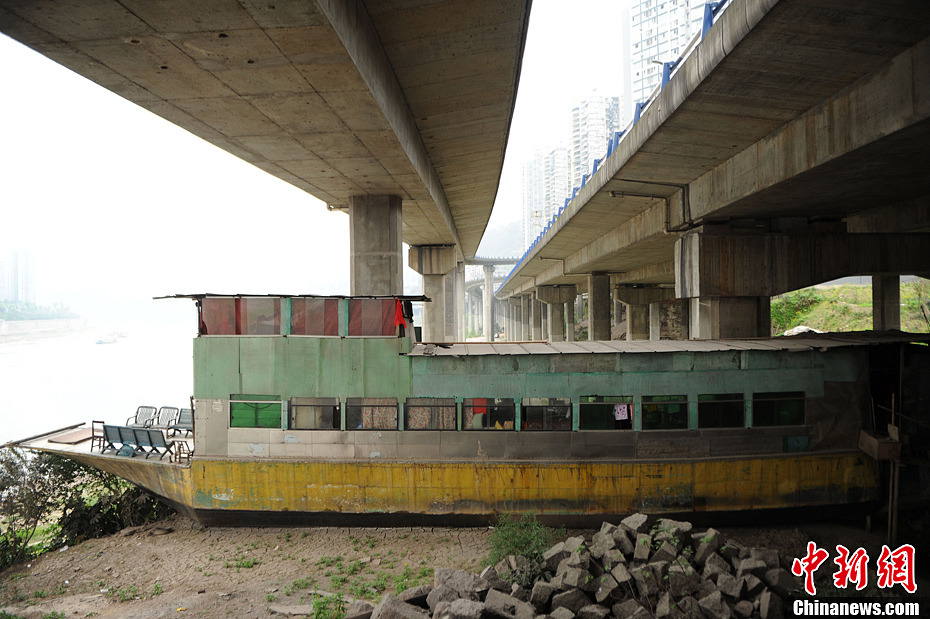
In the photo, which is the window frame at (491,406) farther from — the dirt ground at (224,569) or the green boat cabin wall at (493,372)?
the dirt ground at (224,569)

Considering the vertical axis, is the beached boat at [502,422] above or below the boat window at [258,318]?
below

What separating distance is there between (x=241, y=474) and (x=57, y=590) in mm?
3754

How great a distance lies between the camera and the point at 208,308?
488 inches

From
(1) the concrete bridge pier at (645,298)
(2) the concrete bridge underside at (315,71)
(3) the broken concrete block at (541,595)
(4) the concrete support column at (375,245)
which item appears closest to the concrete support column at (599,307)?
(1) the concrete bridge pier at (645,298)

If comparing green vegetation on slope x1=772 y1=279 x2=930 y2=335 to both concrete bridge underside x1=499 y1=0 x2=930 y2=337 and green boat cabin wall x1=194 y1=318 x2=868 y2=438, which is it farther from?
green boat cabin wall x1=194 y1=318 x2=868 y2=438

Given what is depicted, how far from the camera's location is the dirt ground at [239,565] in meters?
9.28

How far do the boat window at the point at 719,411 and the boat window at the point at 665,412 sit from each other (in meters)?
0.42

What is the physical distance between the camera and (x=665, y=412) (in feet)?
39.4

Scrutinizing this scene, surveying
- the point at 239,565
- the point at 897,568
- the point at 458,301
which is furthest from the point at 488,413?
the point at 458,301

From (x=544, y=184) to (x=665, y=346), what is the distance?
15423 centimetres

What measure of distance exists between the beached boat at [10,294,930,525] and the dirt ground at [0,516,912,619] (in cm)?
55

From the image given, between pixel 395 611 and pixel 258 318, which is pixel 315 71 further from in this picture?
pixel 395 611

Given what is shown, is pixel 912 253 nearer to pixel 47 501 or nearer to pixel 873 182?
pixel 873 182

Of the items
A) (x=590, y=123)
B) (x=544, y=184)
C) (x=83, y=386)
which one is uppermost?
(x=590, y=123)
